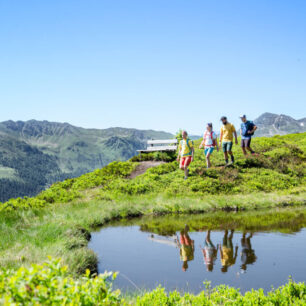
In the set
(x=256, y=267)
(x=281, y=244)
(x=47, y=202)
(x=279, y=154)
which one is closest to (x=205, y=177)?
(x=279, y=154)

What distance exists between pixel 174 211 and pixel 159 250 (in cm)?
615

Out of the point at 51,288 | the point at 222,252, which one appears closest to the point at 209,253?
the point at 222,252

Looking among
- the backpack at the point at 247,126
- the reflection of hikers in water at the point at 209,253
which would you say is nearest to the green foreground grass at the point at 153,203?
the reflection of hikers in water at the point at 209,253

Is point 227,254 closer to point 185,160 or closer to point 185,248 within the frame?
point 185,248

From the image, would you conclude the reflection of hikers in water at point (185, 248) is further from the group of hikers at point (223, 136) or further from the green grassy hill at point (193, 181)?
the group of hikers at point (223, 136)

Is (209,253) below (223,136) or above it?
below

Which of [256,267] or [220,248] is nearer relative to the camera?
[256,267]

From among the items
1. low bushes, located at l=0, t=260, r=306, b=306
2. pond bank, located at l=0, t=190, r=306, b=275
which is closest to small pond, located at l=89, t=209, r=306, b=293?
pond bank, located at l=0, t=190, r=306, b=275

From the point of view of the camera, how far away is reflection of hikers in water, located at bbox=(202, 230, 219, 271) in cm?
724

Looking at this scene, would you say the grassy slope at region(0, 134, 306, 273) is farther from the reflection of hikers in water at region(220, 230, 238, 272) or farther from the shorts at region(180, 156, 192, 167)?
the reflection of hikers in water at region(220, 230, 238, 272)

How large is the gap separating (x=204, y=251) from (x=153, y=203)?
7.73 meters

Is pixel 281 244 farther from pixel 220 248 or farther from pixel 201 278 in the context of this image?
pixel 201 278

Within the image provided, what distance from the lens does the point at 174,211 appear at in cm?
1491

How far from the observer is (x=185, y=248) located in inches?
344
